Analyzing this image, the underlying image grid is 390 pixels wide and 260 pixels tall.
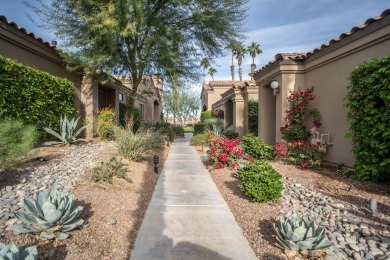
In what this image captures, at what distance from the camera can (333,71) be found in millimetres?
7180

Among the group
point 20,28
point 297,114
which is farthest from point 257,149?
point 20,28

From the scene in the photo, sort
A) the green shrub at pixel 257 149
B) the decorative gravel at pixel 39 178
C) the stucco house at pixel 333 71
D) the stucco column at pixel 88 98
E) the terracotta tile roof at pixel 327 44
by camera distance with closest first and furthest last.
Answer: the decorative gravel at pixel 39 178, the terracotta tile roof at pixel 327 44, the stucco house at pixel 333 71, the green shrub at pixel 257 149, the stucco column at pixel 88 98

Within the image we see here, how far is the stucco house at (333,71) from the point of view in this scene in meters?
5.82

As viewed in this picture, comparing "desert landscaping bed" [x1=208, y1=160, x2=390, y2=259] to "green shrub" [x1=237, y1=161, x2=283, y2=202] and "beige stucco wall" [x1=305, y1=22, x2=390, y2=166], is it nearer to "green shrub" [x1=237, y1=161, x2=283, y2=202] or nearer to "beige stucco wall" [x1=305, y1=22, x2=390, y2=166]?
"green shrub" [x1=237, y1=161, x2=283, y2=202]

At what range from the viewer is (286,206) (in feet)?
14.4

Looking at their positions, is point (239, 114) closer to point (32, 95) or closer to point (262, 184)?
point (32, 95)

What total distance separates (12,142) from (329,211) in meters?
6.20

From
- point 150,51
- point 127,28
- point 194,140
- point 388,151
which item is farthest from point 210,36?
point 388,151

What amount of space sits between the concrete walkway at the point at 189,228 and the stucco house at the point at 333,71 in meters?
3.98

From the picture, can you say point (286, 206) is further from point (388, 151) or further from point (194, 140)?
point (194, 140)

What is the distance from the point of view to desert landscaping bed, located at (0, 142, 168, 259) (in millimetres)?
2846

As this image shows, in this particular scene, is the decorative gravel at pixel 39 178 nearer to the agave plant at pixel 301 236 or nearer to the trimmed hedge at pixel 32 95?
the trimmed hedge at pixel 32 95

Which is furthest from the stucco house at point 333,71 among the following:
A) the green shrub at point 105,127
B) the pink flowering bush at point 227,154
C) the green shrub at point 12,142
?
the green shrub at point 12,142

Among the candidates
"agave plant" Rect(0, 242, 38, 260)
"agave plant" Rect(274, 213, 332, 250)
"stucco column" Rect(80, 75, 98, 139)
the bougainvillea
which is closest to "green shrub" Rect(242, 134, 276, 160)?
the bougainvillea
